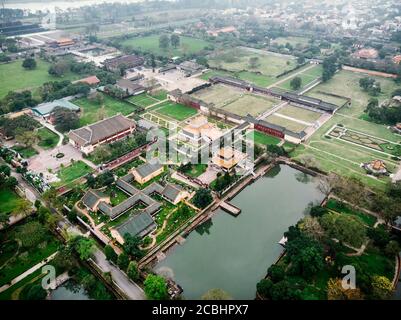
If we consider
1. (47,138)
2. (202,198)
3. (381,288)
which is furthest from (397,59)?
(47,138)

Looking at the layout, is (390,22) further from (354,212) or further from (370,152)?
(354,212)

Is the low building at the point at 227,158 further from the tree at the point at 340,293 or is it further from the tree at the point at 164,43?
the tree at the point at 164,43

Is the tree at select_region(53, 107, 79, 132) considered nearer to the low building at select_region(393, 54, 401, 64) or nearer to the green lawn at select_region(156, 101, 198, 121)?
the green lawn at select_region(156, 101, 198, 121)

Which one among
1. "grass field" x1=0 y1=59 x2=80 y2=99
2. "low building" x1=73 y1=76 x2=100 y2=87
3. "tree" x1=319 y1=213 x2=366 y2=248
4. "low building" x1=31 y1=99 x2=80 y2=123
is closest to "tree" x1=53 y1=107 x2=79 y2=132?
"low building" x1=31 y1=99 x2=80 y2=123

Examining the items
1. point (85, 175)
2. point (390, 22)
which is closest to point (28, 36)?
point (85, 175)

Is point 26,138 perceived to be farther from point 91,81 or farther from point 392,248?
point 392,248

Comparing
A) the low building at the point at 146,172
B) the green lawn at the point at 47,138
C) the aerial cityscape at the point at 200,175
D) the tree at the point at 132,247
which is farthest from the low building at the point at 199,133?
the tree at the point at 132,247
